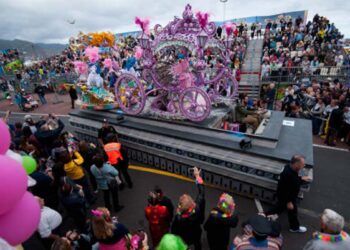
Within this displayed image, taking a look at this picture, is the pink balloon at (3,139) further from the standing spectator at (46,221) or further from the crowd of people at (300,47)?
the crowd of people at (300,47)

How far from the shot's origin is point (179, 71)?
5562mm

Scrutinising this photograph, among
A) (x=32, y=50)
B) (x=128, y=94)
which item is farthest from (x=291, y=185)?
(x=32, y=50)

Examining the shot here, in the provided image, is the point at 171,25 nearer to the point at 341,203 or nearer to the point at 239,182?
the point at 239,182

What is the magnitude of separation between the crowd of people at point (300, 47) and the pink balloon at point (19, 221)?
11.9 meters

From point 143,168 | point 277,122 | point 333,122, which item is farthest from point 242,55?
point 143,168

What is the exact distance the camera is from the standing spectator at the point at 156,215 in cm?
303

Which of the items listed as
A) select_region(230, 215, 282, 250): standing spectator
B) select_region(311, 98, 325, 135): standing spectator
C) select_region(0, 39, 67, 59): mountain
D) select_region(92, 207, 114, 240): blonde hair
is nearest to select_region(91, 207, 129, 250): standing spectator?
select_region(92, 207, 114, 240): blonde hair

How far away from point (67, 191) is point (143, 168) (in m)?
2.74

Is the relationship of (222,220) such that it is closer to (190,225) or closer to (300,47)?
(190,225)

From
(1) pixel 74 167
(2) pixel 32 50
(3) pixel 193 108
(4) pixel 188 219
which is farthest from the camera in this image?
(2) pixel 32 50

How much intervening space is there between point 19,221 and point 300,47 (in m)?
17.3

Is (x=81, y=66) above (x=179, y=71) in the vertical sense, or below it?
above

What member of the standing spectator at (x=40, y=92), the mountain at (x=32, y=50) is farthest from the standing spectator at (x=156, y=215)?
the mountain at (x=32, y=50)

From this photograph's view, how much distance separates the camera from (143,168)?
5996 mm
